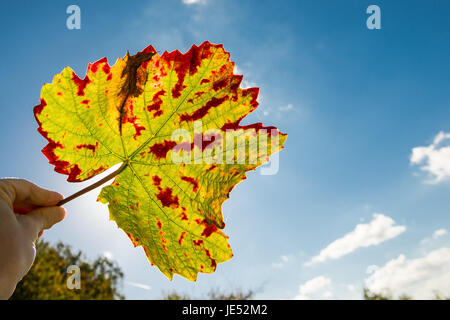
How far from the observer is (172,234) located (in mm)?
920

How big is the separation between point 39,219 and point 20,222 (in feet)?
0.17

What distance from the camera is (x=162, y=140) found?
906mm

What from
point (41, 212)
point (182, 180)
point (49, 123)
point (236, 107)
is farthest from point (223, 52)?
point (41, 212)

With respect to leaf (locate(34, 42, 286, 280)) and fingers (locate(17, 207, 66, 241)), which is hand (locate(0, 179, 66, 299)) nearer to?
fingers (locate(17, 207, 66, 241))

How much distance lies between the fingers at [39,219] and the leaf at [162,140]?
108mm

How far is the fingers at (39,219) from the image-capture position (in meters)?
0.90

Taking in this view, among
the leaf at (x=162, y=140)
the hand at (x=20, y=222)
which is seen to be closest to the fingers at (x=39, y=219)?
the hand at (x=20, y=222)

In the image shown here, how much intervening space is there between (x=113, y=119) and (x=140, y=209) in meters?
0.26

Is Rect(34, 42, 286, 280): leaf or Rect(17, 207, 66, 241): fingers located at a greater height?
Rect(34, 42, 286, 280): leaf

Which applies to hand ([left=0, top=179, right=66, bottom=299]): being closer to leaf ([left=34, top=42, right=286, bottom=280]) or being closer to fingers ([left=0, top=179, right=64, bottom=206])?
fingers ([left=0, top=179, right=64, bottom=206])

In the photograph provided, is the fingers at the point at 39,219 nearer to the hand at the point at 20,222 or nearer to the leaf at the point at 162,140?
the hand at the point at 20,222

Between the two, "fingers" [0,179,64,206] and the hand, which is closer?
the hand

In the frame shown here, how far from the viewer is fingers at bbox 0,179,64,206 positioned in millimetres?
920

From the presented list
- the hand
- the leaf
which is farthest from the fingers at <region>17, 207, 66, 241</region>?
the leaf
